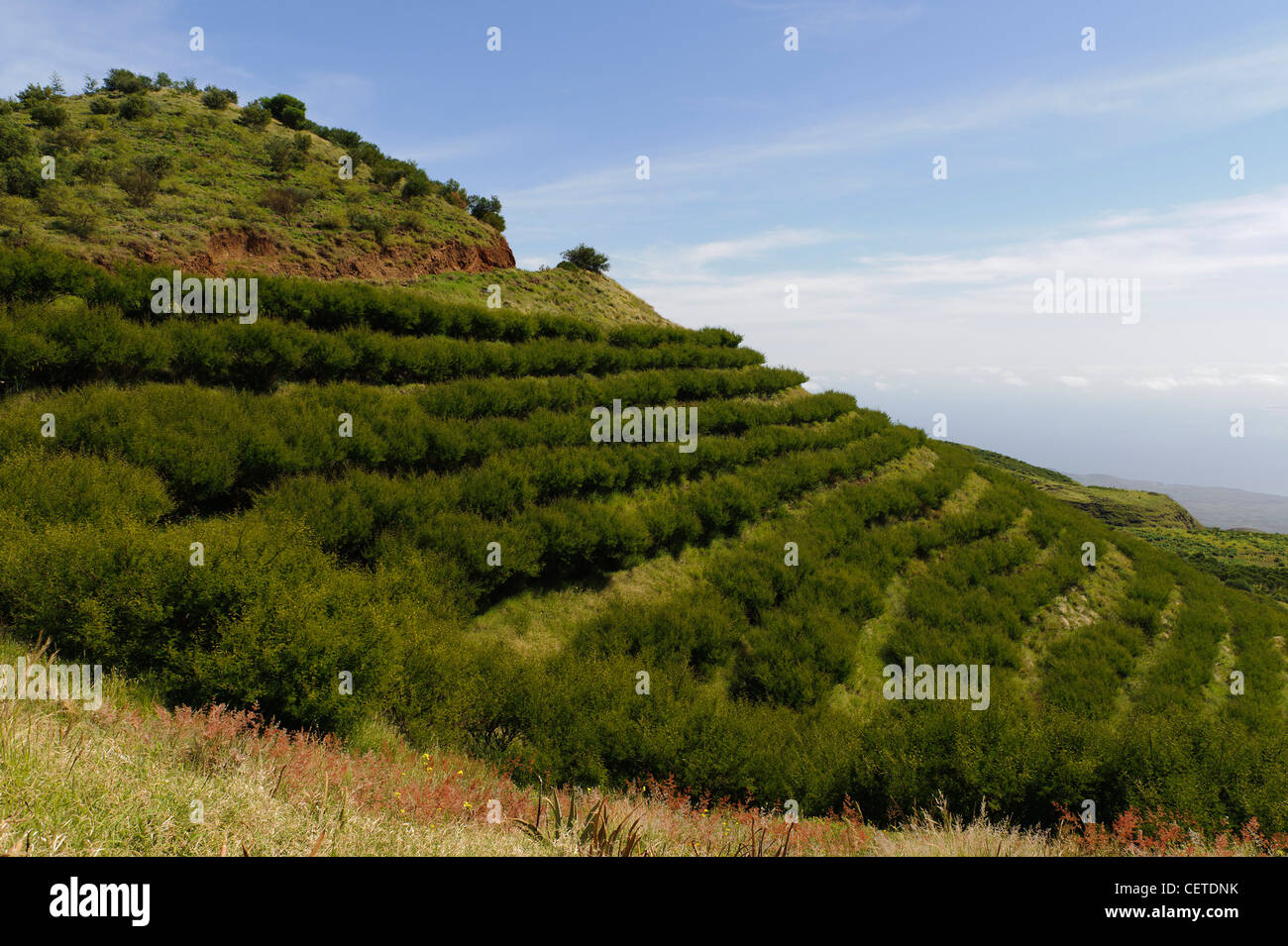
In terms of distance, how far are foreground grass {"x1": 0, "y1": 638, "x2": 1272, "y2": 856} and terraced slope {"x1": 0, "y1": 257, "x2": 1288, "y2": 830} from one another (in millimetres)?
900

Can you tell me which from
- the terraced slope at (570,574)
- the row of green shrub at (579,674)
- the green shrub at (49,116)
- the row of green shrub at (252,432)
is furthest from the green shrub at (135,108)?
the row of green shrub at (579,674)

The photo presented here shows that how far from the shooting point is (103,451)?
34.7ft

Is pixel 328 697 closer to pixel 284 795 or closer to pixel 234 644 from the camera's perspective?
pixel 234 644

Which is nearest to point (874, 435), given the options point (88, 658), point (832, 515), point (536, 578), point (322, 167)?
point (832, 515)

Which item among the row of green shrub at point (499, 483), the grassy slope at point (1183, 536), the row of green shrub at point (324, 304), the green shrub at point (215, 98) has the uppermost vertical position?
the green shrub at point (215, 98)

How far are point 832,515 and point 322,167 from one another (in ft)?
104

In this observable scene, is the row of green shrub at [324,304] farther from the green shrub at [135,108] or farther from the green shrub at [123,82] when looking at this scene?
the green shrub at [123,82]

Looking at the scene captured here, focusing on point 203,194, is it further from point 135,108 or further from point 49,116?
point 135,108

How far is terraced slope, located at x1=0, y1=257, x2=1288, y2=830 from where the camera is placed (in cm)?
750

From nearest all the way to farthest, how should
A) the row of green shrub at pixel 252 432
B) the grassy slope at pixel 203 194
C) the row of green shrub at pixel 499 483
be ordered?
1. the row of green shrub at pixel 252 432
2. the row of green shrub at pixel 499 483
3. the grassy slope at pixel 203 194

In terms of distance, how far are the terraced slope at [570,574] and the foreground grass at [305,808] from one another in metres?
0.90

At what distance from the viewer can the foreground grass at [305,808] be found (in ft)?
11.5

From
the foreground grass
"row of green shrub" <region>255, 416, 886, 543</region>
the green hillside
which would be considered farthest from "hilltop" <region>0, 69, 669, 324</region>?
the foreground grass
